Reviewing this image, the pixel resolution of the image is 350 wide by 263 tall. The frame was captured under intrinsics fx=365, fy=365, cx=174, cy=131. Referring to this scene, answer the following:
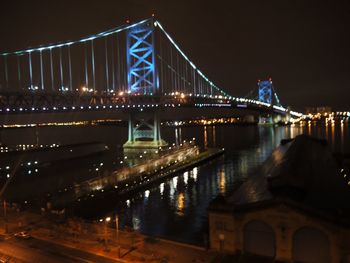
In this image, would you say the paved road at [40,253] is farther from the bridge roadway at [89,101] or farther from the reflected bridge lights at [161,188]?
the bridge roadway at [89,101]

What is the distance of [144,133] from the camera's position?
66875 millimetres

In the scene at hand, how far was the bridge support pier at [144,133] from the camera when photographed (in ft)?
210

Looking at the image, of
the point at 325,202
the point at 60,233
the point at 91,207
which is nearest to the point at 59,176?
the point at 91,207

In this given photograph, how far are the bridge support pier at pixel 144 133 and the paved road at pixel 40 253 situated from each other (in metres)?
46.7

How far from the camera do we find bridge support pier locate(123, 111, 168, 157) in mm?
64062

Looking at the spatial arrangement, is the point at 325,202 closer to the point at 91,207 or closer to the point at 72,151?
the point at 91,207

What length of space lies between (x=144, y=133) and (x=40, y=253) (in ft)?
173

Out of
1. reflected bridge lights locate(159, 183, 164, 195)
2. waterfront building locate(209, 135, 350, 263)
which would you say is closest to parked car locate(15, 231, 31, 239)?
waterfront building locate(209, 135, 350, 263)

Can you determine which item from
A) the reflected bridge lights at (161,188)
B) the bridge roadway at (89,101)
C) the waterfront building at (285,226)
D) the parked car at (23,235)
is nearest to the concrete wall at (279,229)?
the waterfront building at (285,226)

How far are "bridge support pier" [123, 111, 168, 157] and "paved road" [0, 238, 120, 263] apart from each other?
46721mm

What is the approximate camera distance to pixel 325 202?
51.2 ft

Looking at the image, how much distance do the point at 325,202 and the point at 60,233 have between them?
1181cm

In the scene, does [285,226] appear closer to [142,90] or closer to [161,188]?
[161,188]

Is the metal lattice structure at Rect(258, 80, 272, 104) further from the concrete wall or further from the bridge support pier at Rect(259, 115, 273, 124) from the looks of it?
the concrete wall
